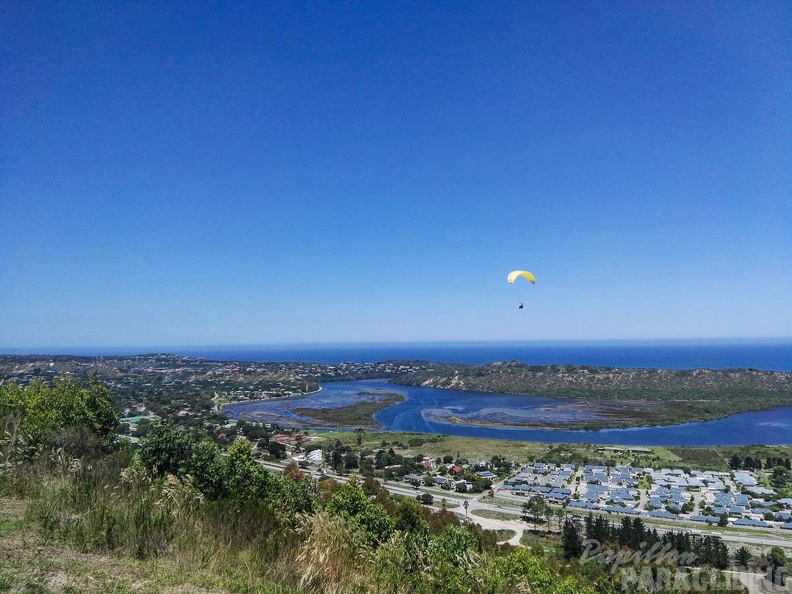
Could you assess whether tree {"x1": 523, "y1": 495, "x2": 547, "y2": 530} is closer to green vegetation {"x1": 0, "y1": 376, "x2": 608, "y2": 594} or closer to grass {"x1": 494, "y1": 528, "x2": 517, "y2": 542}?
grass {"x1": 494, "y1": 528, "x2": 517, "y2": 542}

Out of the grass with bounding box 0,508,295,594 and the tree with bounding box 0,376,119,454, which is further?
the tree with bounding box 0,376,119,454

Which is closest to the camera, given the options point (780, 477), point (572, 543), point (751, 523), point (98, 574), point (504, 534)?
point (98, 574)

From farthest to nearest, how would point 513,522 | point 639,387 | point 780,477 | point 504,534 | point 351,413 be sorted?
point 639,387 < point 351,413 < point 780,477 < point 513,522 < point 504,534

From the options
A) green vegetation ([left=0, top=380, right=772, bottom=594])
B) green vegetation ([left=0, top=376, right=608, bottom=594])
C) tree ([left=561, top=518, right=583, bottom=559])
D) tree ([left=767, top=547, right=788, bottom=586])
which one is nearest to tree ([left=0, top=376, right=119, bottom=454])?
green vegetation ([left=0, top=380, right=772, bottom=594])

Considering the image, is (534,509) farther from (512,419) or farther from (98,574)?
(512,419)

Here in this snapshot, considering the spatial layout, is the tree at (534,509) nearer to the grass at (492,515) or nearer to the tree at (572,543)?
the grass at (492,515)

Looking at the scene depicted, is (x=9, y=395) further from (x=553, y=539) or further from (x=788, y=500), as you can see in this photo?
(x=788, y=500)

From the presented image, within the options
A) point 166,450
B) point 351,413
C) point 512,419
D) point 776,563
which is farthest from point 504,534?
Result: point 351,413

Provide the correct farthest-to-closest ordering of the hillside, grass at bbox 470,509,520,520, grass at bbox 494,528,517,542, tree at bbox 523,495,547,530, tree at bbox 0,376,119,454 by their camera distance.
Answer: the hillside → grass at bbox 470,509,520,520 → tree at bbox 523,495,547,530 → grass at bbox 494,528,517,542 → tree at bbox 0,376,119,454
